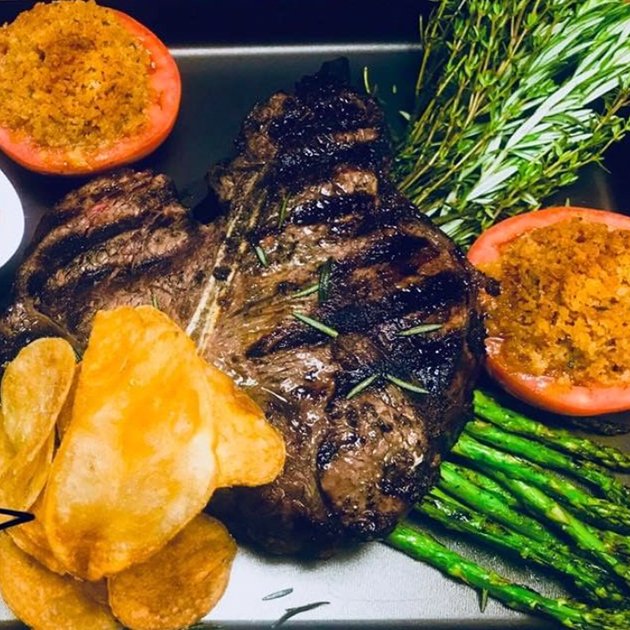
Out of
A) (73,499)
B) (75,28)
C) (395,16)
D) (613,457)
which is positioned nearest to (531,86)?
(395,16)

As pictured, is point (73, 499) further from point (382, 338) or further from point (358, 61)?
point (358, 61)

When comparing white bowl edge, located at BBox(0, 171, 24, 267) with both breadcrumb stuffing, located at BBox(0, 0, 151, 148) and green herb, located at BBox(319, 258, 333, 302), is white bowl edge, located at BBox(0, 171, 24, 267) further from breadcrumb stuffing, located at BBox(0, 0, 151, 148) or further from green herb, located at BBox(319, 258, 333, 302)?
green herb, located at BBox(319, 258, 333, 302)

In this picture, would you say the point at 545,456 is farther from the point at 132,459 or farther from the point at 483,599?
the point at 132,459

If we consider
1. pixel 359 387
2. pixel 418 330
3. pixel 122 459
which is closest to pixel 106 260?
pixel 122 459

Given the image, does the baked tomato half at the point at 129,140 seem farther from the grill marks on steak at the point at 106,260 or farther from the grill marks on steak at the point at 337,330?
the grill marks on steak at the point at 337,330

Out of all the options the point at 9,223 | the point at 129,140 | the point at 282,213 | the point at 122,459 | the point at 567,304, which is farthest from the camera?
the point at 129,140

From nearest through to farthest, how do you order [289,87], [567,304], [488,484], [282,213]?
[282,213] → [567,304] → [488,484] → [289,87]
